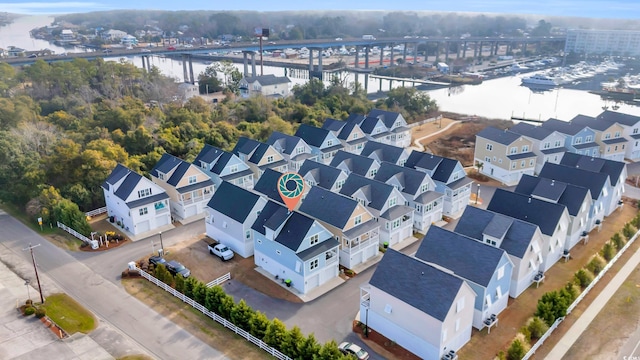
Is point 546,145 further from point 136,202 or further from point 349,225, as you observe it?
point 136,202

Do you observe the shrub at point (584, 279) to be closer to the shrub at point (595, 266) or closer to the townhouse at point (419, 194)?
the shrub at point (595, 266)

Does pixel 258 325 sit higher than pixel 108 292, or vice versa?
pixel 258 325

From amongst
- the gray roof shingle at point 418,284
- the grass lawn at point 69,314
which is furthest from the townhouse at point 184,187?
the gray roof shingle at point 418,284

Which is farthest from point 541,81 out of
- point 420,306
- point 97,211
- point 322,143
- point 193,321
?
point 193,321

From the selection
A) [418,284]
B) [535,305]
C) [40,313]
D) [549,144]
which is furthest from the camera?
[549,144]

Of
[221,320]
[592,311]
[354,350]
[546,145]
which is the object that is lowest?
[592,311]

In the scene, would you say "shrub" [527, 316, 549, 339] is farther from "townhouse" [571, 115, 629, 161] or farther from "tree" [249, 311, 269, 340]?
"townhouse" [571, 115, 629, 161]

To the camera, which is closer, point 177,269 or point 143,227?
point 177,269
